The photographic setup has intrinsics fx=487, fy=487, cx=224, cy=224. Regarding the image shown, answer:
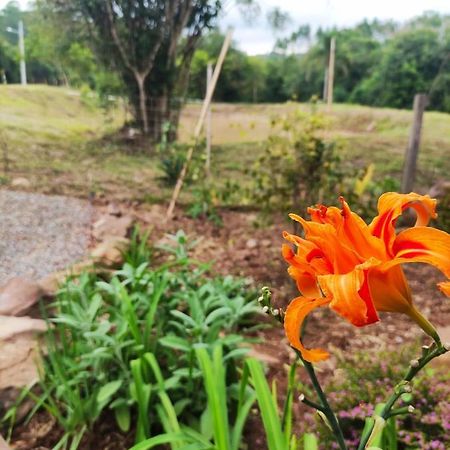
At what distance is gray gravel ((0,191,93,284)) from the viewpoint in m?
2.54

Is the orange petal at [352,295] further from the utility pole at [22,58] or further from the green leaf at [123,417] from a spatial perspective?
the utility pole at [22,58]

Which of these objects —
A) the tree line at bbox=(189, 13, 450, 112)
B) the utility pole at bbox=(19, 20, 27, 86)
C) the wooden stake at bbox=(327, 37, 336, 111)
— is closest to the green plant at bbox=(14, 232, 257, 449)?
the utility pole at bbox=(19, 20, 27, 86)

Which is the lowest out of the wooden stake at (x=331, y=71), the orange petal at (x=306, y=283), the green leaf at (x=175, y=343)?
the green leaf at (x=175, y=343)

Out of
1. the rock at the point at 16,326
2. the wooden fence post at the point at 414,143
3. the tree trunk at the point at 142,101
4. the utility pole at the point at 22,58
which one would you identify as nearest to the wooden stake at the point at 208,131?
the tree trunk at the point at 142,101

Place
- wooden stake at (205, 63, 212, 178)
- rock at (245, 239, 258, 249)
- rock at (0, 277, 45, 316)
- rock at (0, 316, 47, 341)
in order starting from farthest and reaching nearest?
wooden stake at (205, 63, 212, 178) < rock at (245, 239, 258, 249) < rock at (0, 277, 45, 316) < rock at (0, 316, 47, 341)

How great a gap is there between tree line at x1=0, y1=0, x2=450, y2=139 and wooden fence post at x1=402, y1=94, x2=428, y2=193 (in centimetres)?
38

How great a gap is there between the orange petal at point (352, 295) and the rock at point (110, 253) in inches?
84.8

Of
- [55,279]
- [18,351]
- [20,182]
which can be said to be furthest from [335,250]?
[20,182]

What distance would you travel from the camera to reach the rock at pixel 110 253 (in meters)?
2.61

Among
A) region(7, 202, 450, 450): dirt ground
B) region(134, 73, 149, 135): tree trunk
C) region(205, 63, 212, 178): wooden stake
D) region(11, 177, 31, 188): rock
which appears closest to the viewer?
region(7, 202, 450, 450): dirt ground

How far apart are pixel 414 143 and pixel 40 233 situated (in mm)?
2956

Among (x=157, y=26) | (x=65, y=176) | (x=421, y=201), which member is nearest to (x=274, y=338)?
(x=421, y=201)

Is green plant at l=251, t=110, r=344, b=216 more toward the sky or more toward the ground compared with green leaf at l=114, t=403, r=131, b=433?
more toward the sky

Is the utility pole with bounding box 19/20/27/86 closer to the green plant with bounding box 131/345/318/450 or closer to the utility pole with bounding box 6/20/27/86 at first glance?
the utility pole with bounding box 6/20/27/86
